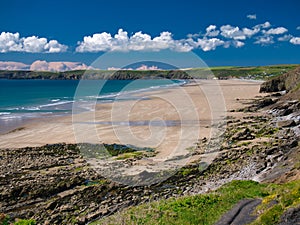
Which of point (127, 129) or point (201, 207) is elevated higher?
point (201, 207)

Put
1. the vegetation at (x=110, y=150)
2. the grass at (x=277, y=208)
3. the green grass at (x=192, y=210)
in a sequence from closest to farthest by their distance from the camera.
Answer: the grass at (x=277, y=208) → the green grass at (x=192, y=210) → the vegetation at (x=110, y=150)

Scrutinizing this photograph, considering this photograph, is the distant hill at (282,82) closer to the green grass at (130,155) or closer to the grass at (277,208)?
the green grass at (130,155)

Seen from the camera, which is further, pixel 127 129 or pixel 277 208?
pixel 127 129

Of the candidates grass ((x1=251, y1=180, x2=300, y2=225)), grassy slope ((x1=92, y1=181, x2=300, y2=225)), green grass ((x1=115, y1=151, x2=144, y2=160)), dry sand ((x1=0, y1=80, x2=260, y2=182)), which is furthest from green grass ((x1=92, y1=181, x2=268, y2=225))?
green grass ((x1=115, y1=151, x2=144, y2=160))

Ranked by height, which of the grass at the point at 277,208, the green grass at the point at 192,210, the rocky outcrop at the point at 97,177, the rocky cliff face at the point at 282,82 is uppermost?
the rocky cliff face at the point at 282,82

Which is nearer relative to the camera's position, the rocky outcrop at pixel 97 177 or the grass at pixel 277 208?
the grass at pixel 277 208

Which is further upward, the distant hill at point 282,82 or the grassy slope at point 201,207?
the distant hill at point 282,82

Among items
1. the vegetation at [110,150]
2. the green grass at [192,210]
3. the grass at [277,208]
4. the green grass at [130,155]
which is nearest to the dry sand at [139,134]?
the green grass at [130,155]

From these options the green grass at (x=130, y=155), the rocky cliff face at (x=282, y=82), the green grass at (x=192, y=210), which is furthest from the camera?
the rocky cliff face at (x=282, y=82)

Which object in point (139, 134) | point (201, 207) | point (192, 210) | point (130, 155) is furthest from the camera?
point (139, 134)

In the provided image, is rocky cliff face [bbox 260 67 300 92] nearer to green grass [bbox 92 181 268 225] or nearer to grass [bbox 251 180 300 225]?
green grass [bbox 92 181 268 225]

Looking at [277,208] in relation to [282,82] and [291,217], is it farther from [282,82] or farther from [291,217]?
[282,82]

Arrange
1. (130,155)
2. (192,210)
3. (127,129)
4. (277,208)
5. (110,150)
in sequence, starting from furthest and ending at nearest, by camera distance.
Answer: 1. (127,129)
2. (110,150)
3. (130,155)
4. (192,210)
5. (277,208)

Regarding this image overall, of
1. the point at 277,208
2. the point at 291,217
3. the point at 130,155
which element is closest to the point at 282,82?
the point at 130,155
